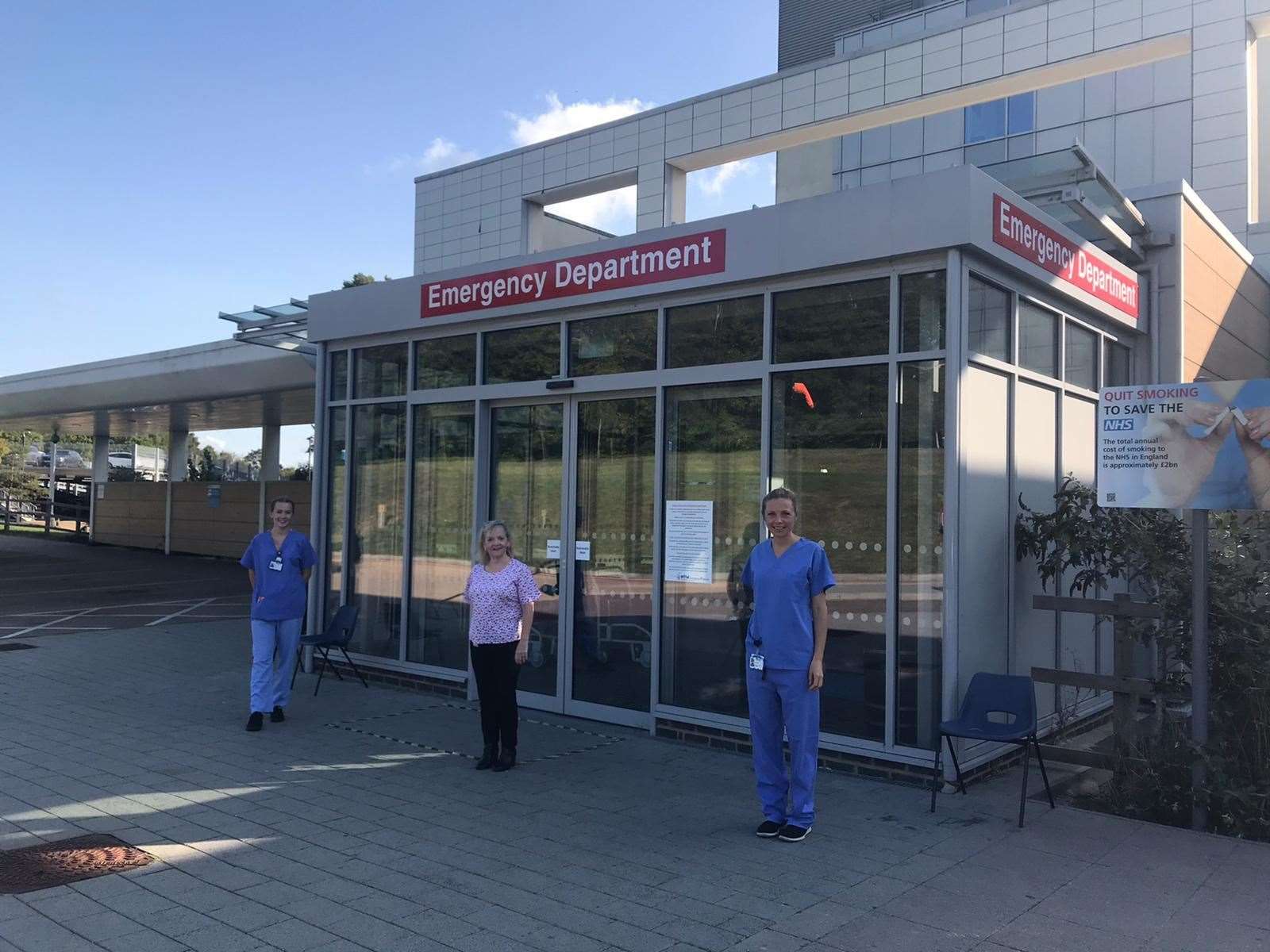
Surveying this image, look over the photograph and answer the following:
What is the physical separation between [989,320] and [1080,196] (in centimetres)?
128

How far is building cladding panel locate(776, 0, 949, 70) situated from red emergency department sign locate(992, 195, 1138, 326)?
29.8m

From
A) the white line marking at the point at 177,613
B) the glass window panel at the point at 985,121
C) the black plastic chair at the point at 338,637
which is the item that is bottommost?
the white line marking at the point at 177,613

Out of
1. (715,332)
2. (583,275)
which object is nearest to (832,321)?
(715,332)

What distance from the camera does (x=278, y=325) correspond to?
11.6 m

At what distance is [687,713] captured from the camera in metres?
7.65

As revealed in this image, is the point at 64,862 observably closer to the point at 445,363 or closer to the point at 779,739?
the point at 779,739

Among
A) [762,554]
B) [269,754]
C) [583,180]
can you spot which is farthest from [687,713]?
[583,180]

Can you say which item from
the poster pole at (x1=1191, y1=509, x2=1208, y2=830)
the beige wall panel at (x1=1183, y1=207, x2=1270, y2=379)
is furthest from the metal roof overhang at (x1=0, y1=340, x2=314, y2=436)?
the poster pole at (x1=1191, y1=509, x2=1208, y2=830)

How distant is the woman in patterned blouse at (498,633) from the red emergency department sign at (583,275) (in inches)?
92.1

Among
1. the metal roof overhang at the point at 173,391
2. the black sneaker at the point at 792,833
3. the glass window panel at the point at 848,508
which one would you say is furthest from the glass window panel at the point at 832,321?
the metal roof overhang at the point at 173,391

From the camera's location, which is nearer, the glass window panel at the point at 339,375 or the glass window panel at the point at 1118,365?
the glass window panel at the point at 1118,365

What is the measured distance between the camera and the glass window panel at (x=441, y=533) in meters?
9.52

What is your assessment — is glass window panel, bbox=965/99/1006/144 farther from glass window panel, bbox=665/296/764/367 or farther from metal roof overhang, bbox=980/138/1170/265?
glass window panel, bbox=665/296/764/367

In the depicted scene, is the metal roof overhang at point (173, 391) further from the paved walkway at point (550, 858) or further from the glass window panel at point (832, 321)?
the glass window panel at point (832, 321)
